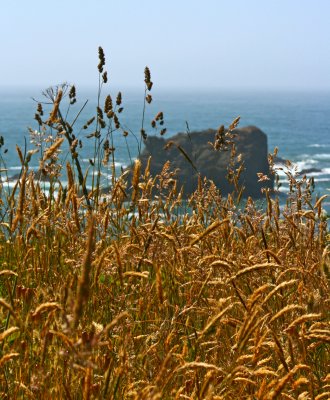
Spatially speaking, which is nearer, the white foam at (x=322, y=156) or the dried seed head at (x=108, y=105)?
the dried seed head at (x=108, y=105)

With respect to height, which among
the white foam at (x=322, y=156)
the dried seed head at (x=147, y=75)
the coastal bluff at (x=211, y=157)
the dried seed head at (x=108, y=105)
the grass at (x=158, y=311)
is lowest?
the white foam at (x=322, y=156)

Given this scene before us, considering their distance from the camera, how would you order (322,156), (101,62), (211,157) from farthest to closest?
(322,156) → (211,157) → (101,62)

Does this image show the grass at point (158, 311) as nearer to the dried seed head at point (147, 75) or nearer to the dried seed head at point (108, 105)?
the dried seed head at point (108, 105)

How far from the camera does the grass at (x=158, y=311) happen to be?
1997 mm

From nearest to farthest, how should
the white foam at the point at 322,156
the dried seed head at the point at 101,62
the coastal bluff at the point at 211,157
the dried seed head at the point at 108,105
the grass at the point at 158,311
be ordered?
the grass at the point at 158,311, the dried seed head at the point at 108,105, the dried seed head at the point at 101,62, the coastal bluff at the point at 211,157, the white foam at the point at 322,156

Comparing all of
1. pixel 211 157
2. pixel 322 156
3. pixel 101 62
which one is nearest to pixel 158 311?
pixel 101 62

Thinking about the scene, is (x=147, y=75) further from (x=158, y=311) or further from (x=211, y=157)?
(x=211, y=157)

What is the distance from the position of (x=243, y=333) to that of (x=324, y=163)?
369ft

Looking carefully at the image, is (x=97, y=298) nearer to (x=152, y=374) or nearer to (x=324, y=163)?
(x=152, y=374)

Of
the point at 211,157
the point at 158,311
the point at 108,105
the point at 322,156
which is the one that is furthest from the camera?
the point at 322,156

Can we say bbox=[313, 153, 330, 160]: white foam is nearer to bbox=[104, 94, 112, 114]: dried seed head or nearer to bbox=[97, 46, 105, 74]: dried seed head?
bbox=[97, 46, 105, 74]: dried seed head

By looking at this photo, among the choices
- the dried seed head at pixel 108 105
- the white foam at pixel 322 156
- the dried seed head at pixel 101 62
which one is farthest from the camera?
the white foam at pixel 322 156

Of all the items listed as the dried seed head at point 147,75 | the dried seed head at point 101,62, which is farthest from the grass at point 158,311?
the dried seed head at point 147,75

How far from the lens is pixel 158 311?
3174mm
